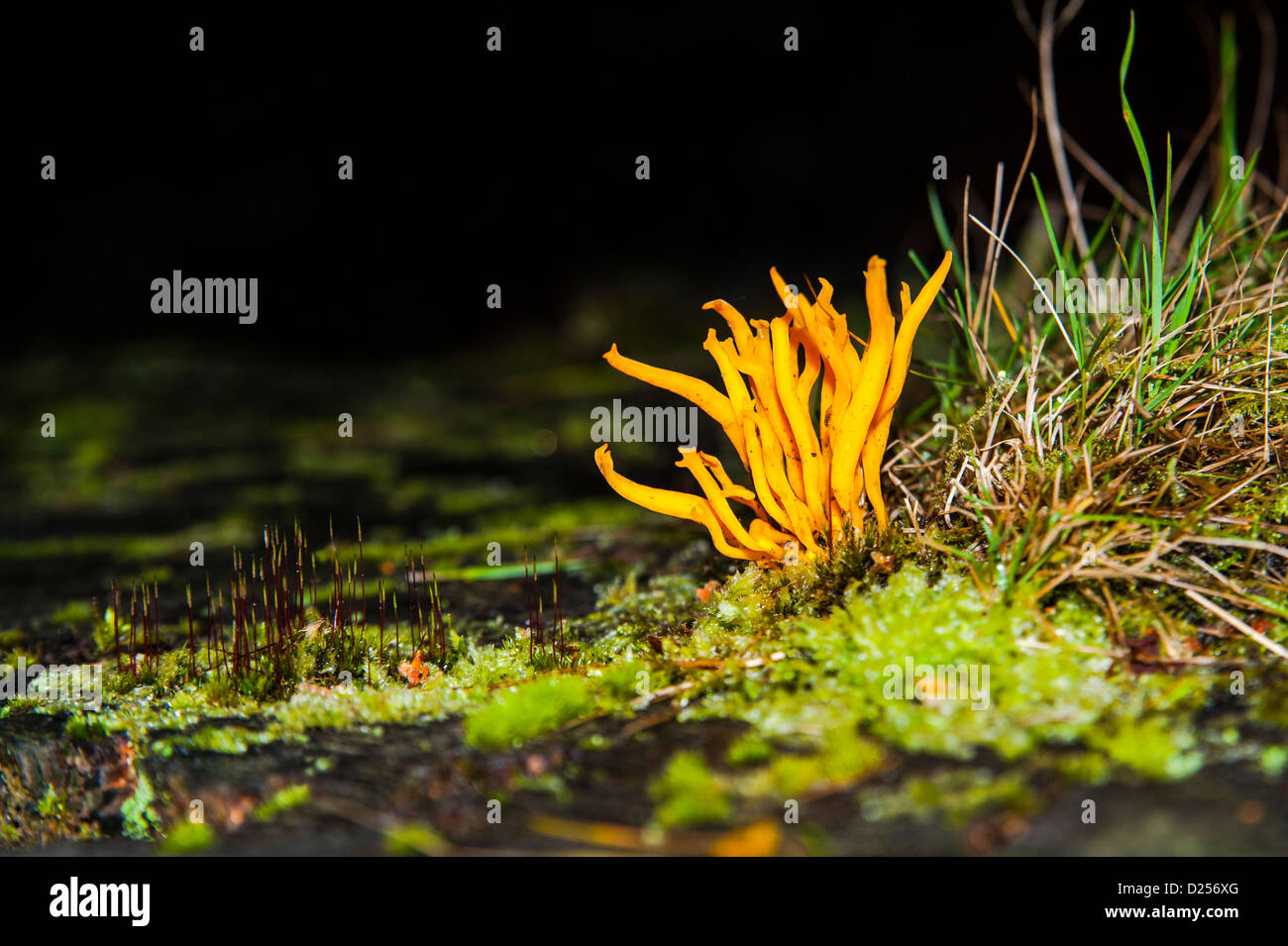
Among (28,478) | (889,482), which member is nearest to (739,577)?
(889,482)

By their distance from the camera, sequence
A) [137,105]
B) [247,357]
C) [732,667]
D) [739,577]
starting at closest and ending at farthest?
[732,667]
[739,577]
[247,357]
[137,105]

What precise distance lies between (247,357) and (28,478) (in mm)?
4114

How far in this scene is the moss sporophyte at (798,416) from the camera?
86.7 inches

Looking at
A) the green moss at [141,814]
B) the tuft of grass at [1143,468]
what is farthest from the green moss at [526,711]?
the tuft of grass at [1143,468]

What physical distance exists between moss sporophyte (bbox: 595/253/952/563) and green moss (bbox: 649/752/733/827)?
704 mm

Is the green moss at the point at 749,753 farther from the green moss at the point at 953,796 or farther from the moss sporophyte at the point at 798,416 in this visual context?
the moss sporophyte at the point at 798,416

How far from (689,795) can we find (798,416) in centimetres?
92

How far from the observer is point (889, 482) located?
2.77m

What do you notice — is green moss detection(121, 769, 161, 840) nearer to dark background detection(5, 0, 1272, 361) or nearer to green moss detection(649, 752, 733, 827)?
green moss detection(649, 752, 733, 827)

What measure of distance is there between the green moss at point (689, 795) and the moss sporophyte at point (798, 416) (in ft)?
2.31

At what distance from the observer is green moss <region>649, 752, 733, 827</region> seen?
62.7 inches

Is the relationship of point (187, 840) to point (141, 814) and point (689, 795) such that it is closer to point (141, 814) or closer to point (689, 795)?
point (141, 814)

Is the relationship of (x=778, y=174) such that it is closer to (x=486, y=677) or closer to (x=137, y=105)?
(x=137, y=105)

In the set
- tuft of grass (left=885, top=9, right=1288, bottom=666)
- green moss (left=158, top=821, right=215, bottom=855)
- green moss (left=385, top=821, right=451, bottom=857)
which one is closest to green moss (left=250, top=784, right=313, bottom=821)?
green moss (left=158, top=821, right=215, bottom=855)
